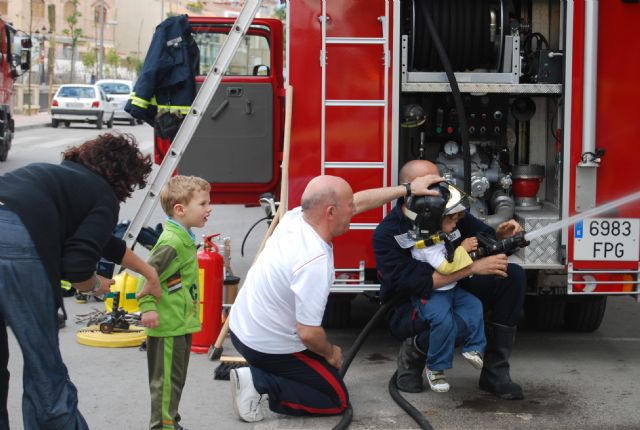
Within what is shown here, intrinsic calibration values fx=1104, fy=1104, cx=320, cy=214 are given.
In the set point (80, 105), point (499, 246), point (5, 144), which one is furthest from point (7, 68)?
point (499, 246)

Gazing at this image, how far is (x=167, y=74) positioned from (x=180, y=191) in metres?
3.60

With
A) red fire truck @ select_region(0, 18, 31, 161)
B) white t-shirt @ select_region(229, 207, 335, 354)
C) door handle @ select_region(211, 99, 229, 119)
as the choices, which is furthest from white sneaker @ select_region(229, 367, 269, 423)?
red fire truck @ select_region(0, 18, 31, 161)

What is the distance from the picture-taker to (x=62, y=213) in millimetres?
4371

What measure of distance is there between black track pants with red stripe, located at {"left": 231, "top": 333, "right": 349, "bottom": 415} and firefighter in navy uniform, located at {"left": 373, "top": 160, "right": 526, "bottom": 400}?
670 millimetres

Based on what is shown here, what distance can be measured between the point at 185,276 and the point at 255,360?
64 centimetres

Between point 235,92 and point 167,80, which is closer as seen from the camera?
point 167,80

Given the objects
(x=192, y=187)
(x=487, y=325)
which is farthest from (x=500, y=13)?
(x=192, y=187)

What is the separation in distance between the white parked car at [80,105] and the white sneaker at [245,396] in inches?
1300

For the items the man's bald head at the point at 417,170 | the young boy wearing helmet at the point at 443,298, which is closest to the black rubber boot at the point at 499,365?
the young boy wearing helmet at the point at 443,298

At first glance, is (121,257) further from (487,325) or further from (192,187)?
(487,325)

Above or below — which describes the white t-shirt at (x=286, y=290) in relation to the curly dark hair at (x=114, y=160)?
below

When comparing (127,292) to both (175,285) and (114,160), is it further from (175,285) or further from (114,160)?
(114,160)

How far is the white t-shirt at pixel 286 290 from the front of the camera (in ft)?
17.3

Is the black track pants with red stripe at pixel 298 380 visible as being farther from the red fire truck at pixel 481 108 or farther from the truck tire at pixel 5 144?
the truck tire at pixel 5 144
